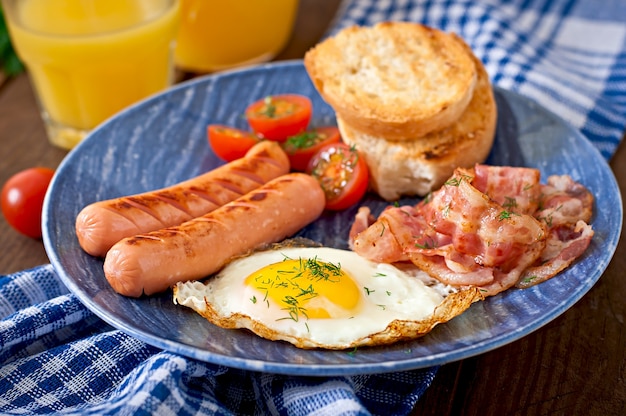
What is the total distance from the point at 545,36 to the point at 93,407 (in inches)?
171

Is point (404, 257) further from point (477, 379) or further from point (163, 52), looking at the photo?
point (163, 52)

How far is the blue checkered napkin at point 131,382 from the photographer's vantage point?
249 centimetres

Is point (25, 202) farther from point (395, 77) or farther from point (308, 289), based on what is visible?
point (395, 77)

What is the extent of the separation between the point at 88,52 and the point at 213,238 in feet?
5.96

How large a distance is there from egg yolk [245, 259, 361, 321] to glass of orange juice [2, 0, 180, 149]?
80.5 inches

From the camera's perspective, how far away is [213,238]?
297 cm

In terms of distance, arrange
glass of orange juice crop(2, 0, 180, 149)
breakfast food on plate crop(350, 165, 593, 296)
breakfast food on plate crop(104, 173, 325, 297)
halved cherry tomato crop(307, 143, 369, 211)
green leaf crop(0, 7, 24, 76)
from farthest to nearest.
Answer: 1. green leaf crop(0, 7, 24, 76)
2. glass of orange juice crop(2, 0, 180, 149)
3. halved cherry tomato crop(307, 143, 369, 211)
4. breakfast food on plate crop(350, 165, 593, 296)
5. breakfast food on plate crop(104, 173, 325, 297)

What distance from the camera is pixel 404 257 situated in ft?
9.93

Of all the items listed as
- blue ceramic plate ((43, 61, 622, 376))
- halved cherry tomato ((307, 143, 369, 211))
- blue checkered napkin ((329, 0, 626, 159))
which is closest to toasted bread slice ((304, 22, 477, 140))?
halved cherry tomato ((307, 143, 369, 211))

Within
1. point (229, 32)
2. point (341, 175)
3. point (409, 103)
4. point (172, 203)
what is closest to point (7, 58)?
point (229, 32)

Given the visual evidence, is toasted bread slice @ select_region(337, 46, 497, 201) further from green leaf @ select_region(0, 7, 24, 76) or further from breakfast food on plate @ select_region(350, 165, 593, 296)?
green leaf @ select_region(0, 7, 24, 76)

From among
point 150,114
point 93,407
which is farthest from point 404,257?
point 150,114

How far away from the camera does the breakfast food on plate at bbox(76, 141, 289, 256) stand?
2.98 meters

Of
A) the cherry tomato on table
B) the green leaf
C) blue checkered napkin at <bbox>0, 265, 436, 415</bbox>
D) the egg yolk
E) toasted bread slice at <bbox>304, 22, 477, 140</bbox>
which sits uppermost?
toasted bread slice at <bbox>304, 22, 477, 140</bbox>
